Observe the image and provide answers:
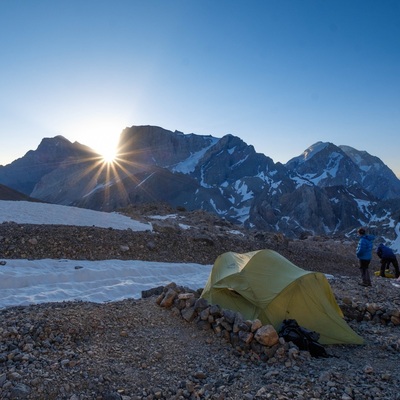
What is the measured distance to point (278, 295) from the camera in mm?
8492

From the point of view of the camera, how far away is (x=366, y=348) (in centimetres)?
802

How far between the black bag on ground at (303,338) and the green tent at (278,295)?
1.82ft

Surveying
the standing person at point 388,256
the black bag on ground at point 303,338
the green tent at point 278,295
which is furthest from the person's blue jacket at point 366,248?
the black bag on ground at point 303,338

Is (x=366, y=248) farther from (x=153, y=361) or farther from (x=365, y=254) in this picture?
(x=153, y=361)

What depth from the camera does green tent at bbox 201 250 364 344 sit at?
27.7 ft

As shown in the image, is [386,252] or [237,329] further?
[386,252]

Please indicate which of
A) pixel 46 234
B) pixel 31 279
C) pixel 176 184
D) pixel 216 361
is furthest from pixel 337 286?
pixel 176 184

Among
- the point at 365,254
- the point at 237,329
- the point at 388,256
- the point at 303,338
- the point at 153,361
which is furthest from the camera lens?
the point at 388,256

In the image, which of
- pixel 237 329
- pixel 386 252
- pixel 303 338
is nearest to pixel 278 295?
pixel 303 338

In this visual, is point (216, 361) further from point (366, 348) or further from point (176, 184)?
point (176, 184)

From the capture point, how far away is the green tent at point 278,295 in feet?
27.7

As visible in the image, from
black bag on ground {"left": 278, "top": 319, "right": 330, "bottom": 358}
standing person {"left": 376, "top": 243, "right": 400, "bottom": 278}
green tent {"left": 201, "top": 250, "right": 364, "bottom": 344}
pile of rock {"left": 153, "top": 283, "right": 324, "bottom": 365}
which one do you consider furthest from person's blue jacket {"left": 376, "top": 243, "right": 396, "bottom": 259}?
pile of rock {"left": 153, "top": 283, "right": 324, "bottom": 365}

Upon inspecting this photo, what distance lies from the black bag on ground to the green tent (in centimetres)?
55

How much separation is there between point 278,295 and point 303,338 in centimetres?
119
